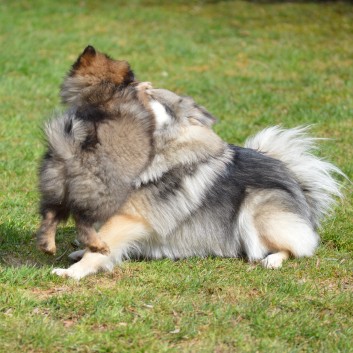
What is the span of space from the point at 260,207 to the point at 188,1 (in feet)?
42.9

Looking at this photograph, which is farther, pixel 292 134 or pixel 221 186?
pixel 292 134

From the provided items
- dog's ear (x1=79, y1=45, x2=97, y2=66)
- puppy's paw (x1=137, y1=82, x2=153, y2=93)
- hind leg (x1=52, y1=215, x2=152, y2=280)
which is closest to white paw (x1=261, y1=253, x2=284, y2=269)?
hind leg (x1=52, y1=215, x2=152, y2=280)

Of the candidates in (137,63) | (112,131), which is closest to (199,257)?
(112,131)

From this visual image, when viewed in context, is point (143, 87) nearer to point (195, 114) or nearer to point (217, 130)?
point (195, 114)

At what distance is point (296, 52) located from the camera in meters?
13.1

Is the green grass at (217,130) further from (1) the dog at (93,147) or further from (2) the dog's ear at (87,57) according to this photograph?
(2) the dog's ear at (87,57)

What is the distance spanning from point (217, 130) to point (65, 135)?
4445 millimetres

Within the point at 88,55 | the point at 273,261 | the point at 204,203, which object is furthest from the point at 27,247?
the point at 273,261

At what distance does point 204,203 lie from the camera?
5.32 m

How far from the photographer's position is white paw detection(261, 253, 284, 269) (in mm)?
5363

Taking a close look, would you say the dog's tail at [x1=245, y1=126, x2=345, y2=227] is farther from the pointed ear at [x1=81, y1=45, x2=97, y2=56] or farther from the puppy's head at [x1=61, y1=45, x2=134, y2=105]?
the pointed ear at [x1=81, y1=45, x2=97, y2=56]

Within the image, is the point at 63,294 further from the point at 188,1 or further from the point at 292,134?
the point at 188,1

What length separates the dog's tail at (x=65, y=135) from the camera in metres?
4.75

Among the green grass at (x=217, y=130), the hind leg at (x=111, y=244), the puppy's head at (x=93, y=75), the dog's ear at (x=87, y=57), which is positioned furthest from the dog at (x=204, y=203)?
the dog's ear at (x=87, y=57)
